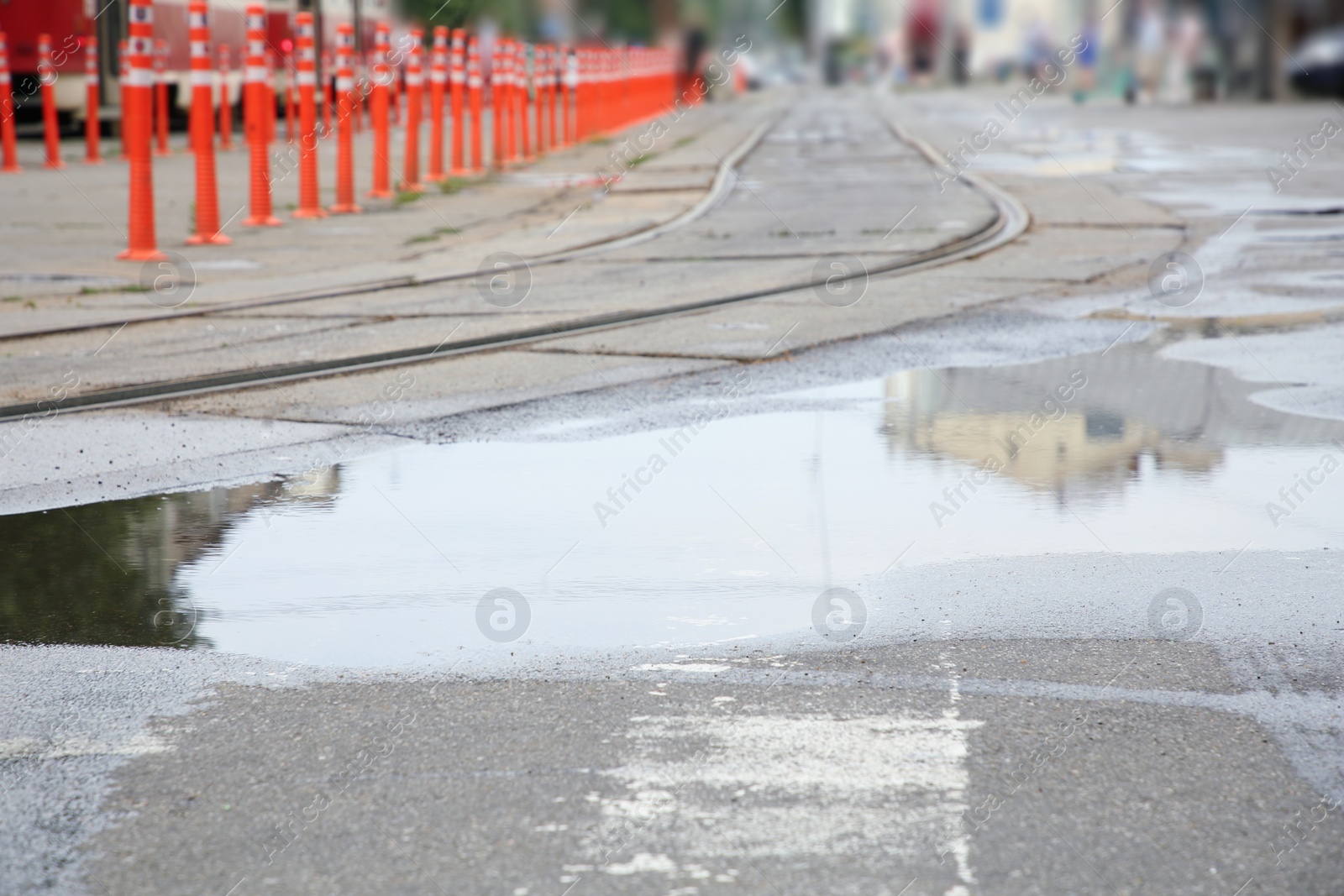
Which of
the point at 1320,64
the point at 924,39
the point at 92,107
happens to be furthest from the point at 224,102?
the point at 924,39

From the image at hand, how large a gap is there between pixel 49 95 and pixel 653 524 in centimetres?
1823

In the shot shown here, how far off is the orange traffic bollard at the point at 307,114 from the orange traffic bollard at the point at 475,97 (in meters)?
5.38

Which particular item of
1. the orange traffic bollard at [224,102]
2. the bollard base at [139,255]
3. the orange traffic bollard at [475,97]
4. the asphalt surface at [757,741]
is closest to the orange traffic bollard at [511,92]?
the orange traffic bollard at [475,97]

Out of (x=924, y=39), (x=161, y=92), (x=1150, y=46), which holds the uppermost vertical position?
(x=924, y=39)

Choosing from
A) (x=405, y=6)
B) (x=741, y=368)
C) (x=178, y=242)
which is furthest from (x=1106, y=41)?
(x=741, y=368)

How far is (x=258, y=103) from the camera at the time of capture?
1400cm

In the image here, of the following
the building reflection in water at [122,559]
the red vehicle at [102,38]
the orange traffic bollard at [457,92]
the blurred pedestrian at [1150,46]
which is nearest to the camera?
the building reflection in water at [122,559]

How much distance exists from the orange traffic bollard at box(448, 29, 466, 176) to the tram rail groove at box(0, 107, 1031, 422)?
5910 millimetres

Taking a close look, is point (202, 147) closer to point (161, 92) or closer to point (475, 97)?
point (475, 97)

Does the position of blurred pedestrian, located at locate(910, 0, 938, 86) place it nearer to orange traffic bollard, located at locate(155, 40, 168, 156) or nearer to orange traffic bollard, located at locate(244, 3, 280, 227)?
orange traffic bollard, located at locate(155, 40, 168, 156)

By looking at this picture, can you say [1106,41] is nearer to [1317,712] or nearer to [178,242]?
[178,242]

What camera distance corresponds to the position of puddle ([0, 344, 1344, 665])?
4.06 m

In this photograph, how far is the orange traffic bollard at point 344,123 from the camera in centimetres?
1450

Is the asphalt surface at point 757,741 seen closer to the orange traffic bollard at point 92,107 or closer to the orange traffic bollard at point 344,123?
the orange traffic bollard at point 344,123
